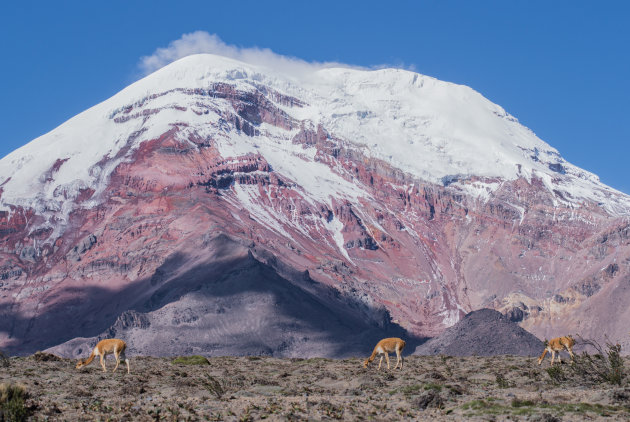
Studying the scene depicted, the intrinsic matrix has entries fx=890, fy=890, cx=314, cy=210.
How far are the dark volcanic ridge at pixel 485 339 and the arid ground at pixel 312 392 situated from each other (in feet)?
332

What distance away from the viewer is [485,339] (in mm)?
151750

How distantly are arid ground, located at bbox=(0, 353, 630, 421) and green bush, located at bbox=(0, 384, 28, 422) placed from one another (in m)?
0.44

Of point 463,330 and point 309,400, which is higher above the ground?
point 463,330

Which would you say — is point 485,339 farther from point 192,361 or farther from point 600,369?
point 600,369

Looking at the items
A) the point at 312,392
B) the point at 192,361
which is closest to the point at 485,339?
the point at 192,361

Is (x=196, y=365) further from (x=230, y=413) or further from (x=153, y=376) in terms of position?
(x=230, y=413)

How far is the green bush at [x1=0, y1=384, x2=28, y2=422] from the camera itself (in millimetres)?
27172

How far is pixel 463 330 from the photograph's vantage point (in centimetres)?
16012

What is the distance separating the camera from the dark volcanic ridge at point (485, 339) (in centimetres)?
14812

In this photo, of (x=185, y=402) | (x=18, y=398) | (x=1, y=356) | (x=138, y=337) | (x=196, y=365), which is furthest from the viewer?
(x=138, y=337)

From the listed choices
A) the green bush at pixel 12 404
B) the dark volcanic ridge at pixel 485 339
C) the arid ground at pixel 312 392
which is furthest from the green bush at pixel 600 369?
the dark volcanic ridge at pixel 485 339

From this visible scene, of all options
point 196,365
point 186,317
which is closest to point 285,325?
point 186,317

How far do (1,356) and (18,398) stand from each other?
17.2m

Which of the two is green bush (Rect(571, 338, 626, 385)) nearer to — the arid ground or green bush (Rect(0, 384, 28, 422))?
the arid ground
